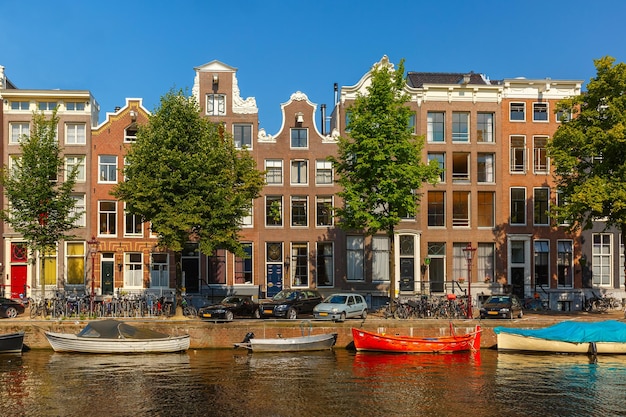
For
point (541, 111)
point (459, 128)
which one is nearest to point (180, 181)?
point (459, 128)

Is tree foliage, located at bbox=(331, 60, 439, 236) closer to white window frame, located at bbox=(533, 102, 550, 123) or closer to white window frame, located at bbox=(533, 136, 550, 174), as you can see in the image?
white window frame, located at bbox=(533, 136, 550, 174)

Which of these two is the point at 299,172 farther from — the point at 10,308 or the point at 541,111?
the point at 10,308

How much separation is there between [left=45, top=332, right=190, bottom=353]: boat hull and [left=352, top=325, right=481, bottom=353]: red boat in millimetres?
9448

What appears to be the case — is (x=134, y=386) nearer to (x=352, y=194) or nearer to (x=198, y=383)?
(x=198, y=383)

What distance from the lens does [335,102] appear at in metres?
54.7

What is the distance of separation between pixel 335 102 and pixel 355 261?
550 inches

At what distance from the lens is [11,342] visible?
110 feet

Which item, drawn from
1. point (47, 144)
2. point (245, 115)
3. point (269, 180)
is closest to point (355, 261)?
point (269, 180)

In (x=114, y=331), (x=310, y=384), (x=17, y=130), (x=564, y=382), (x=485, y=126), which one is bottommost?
(x=564, y=382)

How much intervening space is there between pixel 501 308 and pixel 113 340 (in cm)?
2181

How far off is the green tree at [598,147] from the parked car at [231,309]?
1909 centimetres

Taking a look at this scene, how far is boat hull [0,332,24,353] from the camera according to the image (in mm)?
33438

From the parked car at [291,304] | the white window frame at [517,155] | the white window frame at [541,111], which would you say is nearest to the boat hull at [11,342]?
the parked car at [291,304]

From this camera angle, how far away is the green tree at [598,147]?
37.8 m
